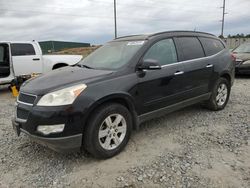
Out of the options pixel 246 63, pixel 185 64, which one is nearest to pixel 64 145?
pixel 185 64

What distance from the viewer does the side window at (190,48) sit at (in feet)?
14.8

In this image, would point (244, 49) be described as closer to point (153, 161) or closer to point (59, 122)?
point (153, 161)

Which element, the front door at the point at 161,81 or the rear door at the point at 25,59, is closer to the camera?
the front door at the point at 161,81

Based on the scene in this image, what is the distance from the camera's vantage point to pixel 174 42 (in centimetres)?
443

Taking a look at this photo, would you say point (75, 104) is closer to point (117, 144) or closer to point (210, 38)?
point (117, 144)

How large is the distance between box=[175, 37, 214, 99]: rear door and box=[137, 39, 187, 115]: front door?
18 cm

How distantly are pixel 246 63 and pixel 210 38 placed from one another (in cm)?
515

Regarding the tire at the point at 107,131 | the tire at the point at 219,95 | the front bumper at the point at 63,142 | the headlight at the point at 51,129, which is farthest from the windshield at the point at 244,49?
the headlight at the point at 51,129

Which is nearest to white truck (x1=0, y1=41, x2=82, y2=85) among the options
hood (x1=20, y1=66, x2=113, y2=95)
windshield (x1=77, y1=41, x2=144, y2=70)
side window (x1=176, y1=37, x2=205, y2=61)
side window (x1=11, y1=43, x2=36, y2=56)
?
side window (x1=11, y1=43, x2=36, y2=56)

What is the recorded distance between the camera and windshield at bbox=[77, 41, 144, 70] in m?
3.87

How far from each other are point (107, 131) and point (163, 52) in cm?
174

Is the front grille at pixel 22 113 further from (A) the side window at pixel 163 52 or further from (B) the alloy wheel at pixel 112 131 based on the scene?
(A) the side window at pixel 163 52

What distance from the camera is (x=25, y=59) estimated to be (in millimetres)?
8297

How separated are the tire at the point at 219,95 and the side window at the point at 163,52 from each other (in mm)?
1465
